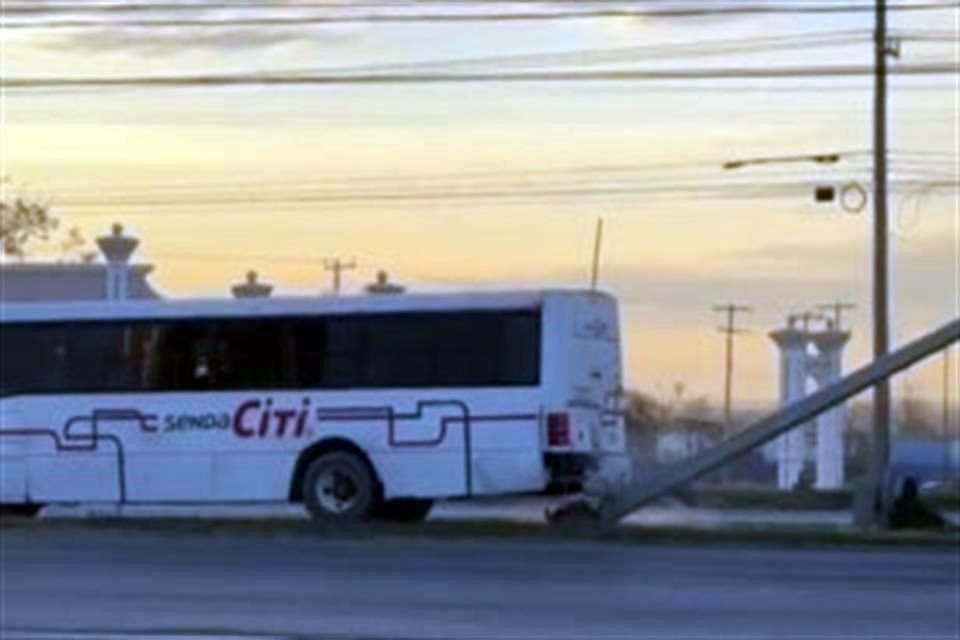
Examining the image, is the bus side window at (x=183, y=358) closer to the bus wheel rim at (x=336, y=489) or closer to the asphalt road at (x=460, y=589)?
the bus wheel rim at (x=336, y=489)

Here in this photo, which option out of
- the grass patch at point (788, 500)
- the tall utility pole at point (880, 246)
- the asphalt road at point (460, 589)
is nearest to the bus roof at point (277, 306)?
the asphalt road at point (460, 589)

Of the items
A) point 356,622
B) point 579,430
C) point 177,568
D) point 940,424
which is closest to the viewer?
point 356,622

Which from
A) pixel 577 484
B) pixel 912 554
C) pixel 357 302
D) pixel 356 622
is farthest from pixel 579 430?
pixel 356 622

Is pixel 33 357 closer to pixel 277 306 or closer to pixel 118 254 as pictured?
pixel 277 306

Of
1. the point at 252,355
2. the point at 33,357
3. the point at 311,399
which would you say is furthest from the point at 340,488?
the point at 33,357

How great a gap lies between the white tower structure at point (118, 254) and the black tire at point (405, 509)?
20.8 metres

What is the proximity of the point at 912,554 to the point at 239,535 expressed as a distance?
7221 millimetres

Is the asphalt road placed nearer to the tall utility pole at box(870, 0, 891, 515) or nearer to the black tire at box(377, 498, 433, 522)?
the black tire at box(377, 498, 433, 522)

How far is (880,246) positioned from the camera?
3897 centimetres

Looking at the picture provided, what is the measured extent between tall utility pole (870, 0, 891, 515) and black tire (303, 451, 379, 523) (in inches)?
363

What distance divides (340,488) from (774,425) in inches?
215

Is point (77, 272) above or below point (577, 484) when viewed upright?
above

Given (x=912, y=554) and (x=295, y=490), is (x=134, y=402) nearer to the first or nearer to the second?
(x=295, y=490)

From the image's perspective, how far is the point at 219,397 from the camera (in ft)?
101
